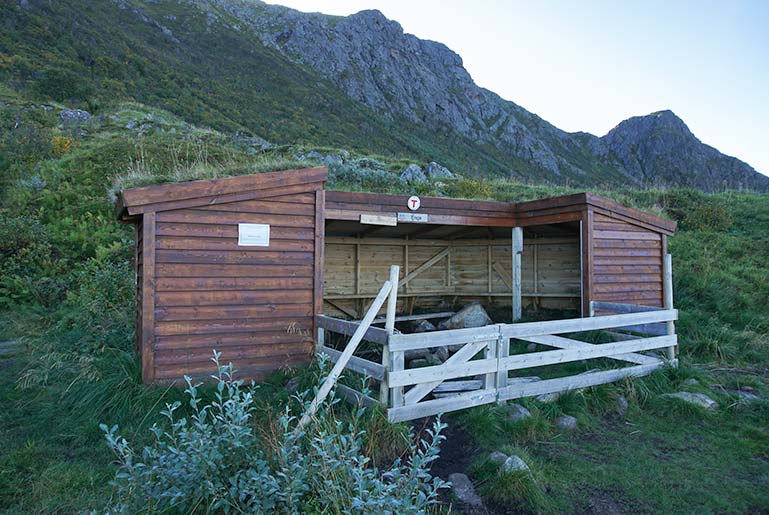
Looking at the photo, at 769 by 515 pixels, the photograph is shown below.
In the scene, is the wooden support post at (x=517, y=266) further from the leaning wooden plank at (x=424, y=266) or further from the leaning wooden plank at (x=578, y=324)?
the leaning wooden plank at (x=578, y=324)

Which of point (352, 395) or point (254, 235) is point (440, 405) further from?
point (254, 235)

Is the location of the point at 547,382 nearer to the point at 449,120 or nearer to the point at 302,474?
the point at 302,474

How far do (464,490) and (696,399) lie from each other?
3967 millimetres

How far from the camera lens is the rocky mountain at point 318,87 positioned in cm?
2588

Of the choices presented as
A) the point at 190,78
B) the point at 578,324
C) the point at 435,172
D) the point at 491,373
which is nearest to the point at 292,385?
the point at 491,373

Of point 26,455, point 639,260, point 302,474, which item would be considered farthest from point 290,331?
point 639,260

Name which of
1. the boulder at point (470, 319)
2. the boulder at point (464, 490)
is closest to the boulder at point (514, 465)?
the boulder at point (464, 490)

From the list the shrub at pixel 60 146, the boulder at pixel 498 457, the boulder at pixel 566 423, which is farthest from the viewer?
the shrub at pixel 60 146

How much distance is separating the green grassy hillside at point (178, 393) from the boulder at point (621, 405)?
94 millimetres

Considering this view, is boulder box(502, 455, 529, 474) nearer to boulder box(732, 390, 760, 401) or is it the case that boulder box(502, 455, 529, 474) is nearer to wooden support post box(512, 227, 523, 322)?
boulder box(732, 390, 760, 401)

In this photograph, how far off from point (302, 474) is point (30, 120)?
20.0 meters

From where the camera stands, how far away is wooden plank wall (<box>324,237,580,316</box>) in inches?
450

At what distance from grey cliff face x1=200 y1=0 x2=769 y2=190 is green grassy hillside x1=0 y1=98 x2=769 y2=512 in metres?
39.4

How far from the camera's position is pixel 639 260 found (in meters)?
9.42
